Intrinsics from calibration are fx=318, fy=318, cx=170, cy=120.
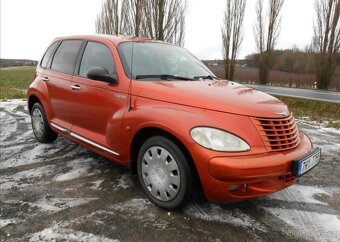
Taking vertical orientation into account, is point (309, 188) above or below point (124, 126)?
below

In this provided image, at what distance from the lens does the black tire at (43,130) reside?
5.01 metres

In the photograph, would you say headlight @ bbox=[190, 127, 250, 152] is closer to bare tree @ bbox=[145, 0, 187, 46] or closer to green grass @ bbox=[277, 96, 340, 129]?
green grass @ bbox=[277, 96, 340, 129]

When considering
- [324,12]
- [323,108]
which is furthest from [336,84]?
[323,108]

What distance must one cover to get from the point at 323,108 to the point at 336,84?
7.91 meters

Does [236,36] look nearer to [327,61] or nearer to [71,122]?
[327,61]

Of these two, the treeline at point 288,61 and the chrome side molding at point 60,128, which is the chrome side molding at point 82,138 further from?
the treeline at point 288,61

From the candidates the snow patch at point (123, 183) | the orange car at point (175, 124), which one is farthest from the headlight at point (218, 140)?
the snow patch at point (123, 183)

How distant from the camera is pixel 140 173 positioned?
332cm

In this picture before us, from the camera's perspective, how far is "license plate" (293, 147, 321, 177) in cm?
283

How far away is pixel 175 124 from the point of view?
2.84 metres

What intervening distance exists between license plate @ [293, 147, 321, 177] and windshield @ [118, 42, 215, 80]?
157cm

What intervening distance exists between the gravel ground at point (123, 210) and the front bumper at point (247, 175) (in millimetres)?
366

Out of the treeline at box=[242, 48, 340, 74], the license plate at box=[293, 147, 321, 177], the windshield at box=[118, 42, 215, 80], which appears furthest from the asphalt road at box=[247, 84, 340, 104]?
the license plate at box=[293, 147, 321, 177]

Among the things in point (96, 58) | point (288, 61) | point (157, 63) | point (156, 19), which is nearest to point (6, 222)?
point (96, 58)
